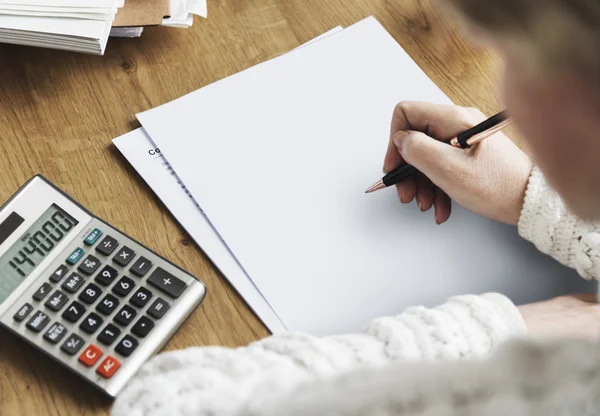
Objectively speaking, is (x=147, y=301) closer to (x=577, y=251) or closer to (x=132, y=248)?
(x=132, y=248)

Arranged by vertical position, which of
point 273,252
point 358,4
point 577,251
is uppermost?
point 358,4

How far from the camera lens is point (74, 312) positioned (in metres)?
0.50

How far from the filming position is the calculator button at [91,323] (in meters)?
0.49

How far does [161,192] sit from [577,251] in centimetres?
35

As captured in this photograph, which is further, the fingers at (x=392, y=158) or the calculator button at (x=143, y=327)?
the fingers at (x=392, y=158)

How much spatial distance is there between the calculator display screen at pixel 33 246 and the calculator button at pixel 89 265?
0.09 ft

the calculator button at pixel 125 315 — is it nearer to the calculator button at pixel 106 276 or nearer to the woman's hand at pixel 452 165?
the calculator button at pixel 106 276

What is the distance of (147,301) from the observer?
51 centimetres

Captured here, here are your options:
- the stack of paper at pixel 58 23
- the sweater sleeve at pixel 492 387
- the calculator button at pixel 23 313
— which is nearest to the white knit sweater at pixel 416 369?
the sweater sleeve at pixel 492 387

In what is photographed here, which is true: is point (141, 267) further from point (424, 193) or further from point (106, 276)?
point (424, 193)

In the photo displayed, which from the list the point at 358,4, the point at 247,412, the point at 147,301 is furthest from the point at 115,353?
the point at 358,4

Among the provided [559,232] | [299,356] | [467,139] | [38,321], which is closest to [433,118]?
[467,139]

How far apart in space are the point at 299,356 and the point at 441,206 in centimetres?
22

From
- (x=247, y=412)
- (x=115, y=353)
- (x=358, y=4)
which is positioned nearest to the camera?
(x=247, y=412)
